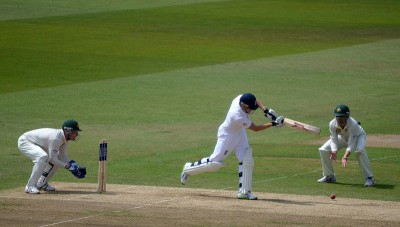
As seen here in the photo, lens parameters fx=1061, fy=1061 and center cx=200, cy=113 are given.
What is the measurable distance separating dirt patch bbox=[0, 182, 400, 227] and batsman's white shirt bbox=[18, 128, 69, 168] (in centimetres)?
70

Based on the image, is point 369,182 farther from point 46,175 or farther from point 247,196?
point 46,175

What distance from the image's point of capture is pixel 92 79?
38875mm

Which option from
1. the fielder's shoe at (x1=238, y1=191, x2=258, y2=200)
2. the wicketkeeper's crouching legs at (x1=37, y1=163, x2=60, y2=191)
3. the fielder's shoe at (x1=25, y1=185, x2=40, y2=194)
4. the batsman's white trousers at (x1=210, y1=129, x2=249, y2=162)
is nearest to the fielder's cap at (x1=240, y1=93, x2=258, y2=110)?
the batsman's white trousers at (x1=210, y1=129, x2=249, y2=162)

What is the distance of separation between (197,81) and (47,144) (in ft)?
64.0

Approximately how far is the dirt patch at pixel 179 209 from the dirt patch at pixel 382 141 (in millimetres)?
7908

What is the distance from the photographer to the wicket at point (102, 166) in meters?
19.1

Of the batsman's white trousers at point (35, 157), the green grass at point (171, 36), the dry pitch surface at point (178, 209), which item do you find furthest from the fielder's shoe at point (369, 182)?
the green grass at point (171, 36)

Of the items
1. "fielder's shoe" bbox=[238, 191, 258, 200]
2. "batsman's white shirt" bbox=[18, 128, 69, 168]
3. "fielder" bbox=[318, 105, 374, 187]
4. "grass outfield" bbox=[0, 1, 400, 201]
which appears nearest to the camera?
"fielder's shoe" bbox=[238, 191, 258, 200]

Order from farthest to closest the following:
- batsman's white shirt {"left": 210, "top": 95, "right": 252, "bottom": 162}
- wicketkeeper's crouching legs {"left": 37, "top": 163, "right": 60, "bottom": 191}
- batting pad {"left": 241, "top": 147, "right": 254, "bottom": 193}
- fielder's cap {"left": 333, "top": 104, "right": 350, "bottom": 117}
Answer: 1. fielder's cap {"left": 333, "top": 104, "right": 350, "bottom": 117}
2. wicketkeeper's crouching legs {"left": 37, "top": 163, "right": 60, "bottom": 191}
3. batsman's white shirt {"left": 210, "top": 95, "right": 252, "bottom": 162}
4. batting pad {"left": 241, "top": 147, "right": 254, "bottom": 193}

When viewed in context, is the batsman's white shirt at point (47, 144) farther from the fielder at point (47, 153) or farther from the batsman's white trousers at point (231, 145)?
the batsman's white trousers at point (231, 145)

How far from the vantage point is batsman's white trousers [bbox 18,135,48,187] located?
1939cm

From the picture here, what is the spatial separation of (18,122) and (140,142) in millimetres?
4710

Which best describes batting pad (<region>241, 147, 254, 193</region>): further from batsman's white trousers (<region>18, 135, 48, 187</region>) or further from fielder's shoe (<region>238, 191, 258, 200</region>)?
batsman's white trousers (<region>18, 135, 48, 187</region>)

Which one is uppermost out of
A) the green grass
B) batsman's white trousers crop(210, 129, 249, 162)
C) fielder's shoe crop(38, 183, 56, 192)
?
the green grass
